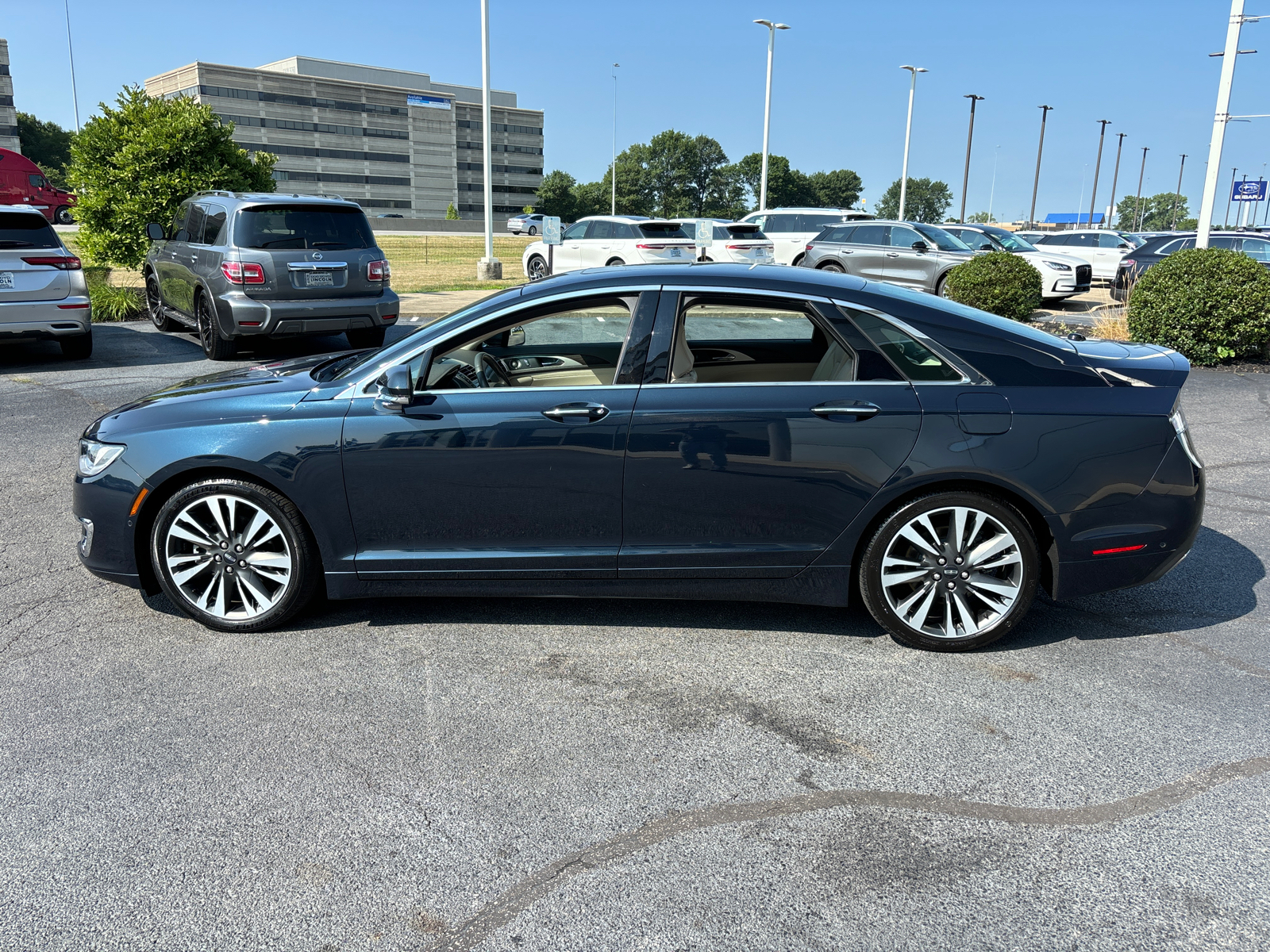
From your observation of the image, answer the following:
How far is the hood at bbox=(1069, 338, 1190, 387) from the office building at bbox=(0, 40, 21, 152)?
3903 inches

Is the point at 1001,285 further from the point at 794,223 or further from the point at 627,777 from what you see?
the point at 627,777

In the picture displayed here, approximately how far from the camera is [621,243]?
2059 cm

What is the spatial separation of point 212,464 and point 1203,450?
7.50 metres

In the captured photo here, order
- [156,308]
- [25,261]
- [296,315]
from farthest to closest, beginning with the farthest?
[156,308]
[296,315]
[25,261]

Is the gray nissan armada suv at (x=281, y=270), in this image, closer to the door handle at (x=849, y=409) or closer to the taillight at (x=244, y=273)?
the taillight at (x=244, y=273)

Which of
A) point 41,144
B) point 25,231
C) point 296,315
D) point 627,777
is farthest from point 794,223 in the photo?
point 41,144

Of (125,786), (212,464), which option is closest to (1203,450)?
(212,464)

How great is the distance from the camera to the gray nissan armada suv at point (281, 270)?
10656 millimetres

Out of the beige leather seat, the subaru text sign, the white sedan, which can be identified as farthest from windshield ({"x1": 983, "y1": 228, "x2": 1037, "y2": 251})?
the beige leather seat

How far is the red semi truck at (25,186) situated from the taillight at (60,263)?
24498 millimetres

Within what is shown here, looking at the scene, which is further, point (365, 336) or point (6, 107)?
point (6, 107)

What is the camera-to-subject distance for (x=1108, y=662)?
4.00 meters

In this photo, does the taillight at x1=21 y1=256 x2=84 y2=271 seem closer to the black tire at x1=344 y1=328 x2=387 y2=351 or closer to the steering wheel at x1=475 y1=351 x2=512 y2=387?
the black tire at x1=344 y1=328 x2=387 y2=351

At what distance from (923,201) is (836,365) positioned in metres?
189
